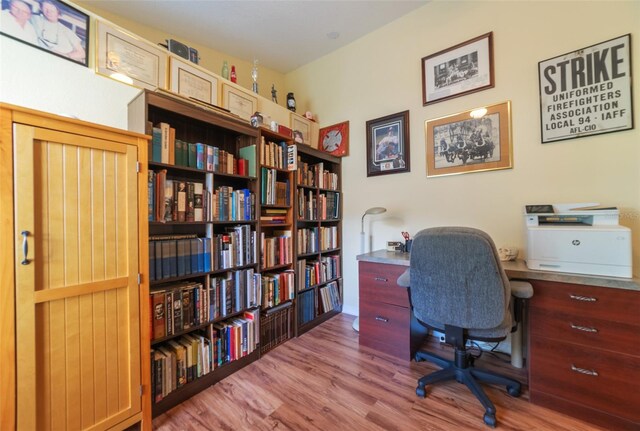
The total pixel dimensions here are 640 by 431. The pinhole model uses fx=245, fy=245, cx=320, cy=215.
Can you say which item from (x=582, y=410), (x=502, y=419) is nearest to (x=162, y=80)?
(x=502, y=419)

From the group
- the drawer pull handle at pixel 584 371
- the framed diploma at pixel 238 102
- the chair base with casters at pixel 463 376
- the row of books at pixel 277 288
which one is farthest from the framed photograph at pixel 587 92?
the framed diploma at pixel 238 102

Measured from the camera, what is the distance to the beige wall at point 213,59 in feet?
6.64


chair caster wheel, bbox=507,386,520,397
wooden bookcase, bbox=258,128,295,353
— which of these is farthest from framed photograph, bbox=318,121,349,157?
chair caster wheel, bbox=507,386,520,397

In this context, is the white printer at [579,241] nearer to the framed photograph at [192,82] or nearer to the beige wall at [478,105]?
the beige wall at [478,105]

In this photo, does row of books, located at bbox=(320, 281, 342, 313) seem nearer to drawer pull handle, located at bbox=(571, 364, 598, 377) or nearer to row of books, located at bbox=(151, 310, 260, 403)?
row of books, located at bbox=(151, 310, 260, 403)

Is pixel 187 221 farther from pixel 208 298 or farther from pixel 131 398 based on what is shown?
pixel 131 398

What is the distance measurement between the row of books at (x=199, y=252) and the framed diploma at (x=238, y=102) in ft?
3.73

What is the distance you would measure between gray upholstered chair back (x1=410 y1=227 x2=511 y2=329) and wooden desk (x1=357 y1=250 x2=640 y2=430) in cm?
34

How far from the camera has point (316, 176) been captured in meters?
2.58

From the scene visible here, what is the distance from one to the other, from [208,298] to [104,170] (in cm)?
97

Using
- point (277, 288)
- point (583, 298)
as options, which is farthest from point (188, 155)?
point (583, 298)

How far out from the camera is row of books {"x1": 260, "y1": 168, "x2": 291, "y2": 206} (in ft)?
6.64

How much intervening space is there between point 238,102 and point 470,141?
210 centimetres

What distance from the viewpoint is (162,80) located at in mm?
1891
